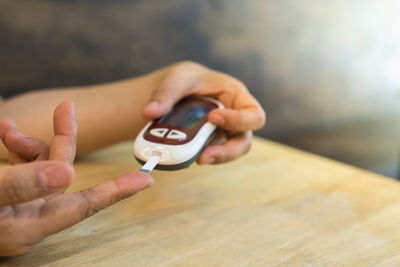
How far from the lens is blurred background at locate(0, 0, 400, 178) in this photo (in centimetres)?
90

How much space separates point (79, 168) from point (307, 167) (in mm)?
353

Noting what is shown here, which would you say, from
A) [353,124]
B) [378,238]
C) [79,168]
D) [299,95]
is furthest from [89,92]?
[353,124]

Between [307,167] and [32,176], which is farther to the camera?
[307,167]

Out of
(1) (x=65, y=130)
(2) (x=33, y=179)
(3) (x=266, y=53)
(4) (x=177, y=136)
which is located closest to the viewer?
(2) (x=33, y=179)

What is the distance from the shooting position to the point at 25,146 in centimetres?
41

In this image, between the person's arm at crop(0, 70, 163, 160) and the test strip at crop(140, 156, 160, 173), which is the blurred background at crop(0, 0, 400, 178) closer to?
the person's arm at crop(0, 70, 163, 160)

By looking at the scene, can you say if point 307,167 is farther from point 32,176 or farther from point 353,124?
point 353,124

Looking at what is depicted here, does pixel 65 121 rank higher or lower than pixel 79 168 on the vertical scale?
higher

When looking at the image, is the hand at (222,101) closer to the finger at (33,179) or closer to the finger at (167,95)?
the finger at (167,95)

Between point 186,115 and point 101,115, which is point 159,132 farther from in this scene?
point 101,115

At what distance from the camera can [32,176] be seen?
0.94ft

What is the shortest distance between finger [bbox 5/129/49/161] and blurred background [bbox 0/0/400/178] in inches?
21.1

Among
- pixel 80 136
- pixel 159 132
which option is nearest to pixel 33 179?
pixel 159 132

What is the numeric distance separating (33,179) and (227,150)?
0.32 meters
